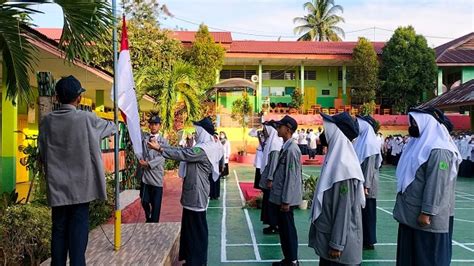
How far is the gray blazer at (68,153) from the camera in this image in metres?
3.95

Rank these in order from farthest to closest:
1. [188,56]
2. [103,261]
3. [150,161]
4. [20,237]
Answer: [188,56]
[150,161]
[20,237]
[103,261]

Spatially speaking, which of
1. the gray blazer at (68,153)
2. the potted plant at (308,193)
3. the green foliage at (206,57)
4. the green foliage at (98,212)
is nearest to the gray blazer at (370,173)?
the potted plant at (308,193)

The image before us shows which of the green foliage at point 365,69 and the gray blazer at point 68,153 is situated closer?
the gray blazer at point 68,153

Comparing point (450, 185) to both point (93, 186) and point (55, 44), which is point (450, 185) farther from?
point (55, 44)

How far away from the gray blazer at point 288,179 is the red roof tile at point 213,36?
92.7 feet

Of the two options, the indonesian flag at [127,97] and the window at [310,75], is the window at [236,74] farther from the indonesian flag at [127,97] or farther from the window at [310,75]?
the indonesian flag at [127,97]

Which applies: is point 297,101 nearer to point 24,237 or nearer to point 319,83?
point 319,83

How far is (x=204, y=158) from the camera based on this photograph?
18.9 feet

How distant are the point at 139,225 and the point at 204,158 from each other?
65.9 inches

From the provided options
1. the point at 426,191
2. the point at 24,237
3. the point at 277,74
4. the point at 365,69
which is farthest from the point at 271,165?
the point at 277,74

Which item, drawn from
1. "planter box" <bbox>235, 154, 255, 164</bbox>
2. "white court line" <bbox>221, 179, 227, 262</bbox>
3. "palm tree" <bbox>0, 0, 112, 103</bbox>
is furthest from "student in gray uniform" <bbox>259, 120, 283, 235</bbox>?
"planter box" <bbox>235, 154, 255, 164</bbox>

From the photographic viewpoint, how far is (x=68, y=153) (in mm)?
3973

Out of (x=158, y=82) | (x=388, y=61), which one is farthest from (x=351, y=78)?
(x=158, y=82)

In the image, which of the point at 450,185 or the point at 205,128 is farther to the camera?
the point at 205,128
